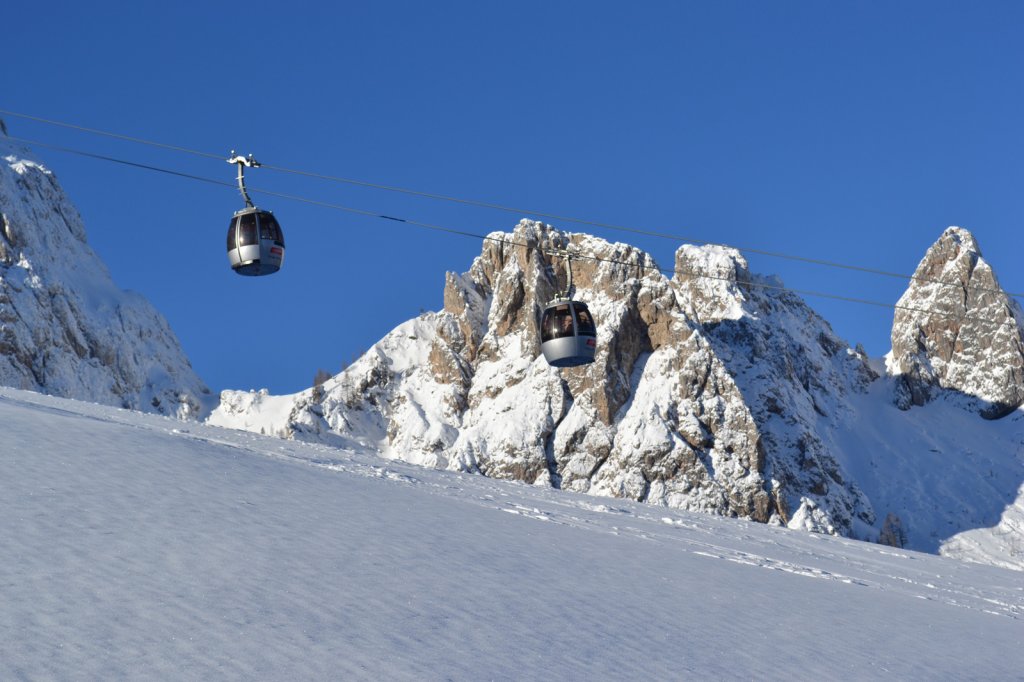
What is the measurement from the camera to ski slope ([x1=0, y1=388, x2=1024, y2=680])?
8.83 m

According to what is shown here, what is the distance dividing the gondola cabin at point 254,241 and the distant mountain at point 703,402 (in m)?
104

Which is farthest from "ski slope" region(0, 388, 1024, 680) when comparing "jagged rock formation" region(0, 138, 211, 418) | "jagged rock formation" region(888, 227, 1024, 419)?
"jagged rock formation" region(888, 227, 1024, 419)

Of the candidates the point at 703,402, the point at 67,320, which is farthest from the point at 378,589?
the point at 67,320

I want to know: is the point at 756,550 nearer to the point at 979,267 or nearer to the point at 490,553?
the point at 490,553

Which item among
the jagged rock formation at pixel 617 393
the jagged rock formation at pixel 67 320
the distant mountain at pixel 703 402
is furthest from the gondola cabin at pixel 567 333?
the jagged rock formation at pixel 67 320

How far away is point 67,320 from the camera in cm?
14062

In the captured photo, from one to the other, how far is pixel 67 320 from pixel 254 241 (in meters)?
129

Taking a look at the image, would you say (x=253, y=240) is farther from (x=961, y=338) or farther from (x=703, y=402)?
(x=961, y=338)

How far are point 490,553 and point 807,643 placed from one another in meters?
3.91

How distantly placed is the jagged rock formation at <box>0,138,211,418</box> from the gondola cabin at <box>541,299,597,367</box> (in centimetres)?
11601

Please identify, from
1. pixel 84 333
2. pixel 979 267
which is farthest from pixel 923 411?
pixel 84 333

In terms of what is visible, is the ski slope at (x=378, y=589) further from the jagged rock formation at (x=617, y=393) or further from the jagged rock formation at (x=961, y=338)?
the jagged rock formation at (x=961, y=338)

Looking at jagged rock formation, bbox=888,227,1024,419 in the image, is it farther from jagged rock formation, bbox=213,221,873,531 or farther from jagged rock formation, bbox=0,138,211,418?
jagged rock formation, bbox=0,138,211,418

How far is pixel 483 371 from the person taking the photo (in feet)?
507
